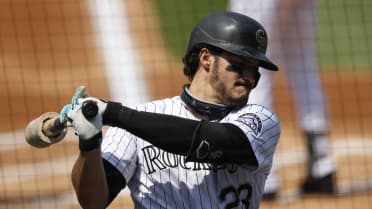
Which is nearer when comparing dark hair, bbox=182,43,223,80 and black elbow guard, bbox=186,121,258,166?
black elbow guard, bbox=186,121,258,166

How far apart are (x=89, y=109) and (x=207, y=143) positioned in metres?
0.44

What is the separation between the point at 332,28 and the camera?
10.1 meters

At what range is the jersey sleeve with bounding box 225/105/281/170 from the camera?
3.50 meters

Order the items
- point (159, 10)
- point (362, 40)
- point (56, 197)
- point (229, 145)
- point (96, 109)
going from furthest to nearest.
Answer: point (159, 10), point (362, 40), point (56, 197), point (229, 145), point (96, 109)

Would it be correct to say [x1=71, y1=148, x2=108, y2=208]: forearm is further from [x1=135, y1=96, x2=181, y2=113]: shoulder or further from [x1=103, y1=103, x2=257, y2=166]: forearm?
[x1=135, y1=96, x2=181, y2=113]: shoulder

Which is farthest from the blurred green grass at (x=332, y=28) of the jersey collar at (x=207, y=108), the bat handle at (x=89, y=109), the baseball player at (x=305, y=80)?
the bat handle at (x=89, y=109)

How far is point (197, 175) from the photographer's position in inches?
139

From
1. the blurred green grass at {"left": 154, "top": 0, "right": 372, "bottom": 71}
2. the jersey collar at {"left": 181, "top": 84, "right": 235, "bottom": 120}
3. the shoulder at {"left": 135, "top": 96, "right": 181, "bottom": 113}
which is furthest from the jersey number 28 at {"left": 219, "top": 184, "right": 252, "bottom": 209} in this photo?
the blurred green grass at {"left": 154, "top": 0, "right": 372, "bottom": 71}

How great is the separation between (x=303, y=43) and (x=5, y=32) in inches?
168

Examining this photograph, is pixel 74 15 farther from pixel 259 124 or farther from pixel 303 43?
pixel 259 124

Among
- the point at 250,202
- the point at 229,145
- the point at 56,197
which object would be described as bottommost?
the point at 56,197

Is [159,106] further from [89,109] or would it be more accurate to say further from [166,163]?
[89,109]

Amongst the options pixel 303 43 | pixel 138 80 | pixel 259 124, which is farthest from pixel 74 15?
pixel 259 124

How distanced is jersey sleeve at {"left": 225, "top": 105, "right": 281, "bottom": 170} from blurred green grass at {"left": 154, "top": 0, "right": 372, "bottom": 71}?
19.1 ft
